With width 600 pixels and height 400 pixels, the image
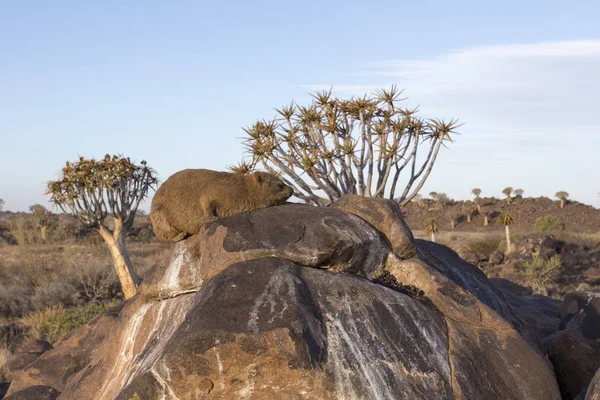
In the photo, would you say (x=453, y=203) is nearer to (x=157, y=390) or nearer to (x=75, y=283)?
(x=75, y=283)

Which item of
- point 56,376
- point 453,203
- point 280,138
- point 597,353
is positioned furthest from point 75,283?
point 453,203

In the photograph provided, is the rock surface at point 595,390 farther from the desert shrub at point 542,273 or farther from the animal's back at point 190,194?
the desert shrub at point 542,273

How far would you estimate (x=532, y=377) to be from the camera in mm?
7637

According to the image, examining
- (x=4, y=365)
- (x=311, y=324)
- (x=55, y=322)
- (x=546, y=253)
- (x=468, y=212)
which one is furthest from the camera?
(x=468, y=212)

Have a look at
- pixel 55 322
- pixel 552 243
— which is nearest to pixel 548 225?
pixel 552 243

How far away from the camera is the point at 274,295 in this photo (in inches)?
260

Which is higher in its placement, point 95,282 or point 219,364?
point 219,364

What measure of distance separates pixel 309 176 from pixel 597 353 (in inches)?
362

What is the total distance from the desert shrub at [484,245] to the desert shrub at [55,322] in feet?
69.9

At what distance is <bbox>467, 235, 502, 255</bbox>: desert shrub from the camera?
1402 inches

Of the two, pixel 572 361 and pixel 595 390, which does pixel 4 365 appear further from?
pixel 595 390

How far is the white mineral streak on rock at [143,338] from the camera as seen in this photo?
7060 millimetres

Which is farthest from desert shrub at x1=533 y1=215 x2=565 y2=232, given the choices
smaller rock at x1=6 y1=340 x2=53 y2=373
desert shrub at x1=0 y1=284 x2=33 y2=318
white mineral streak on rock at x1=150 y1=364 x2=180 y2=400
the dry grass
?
white mineral streak on rock at x1=150 y1=364 x2=180 y2=400

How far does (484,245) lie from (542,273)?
11.6m
